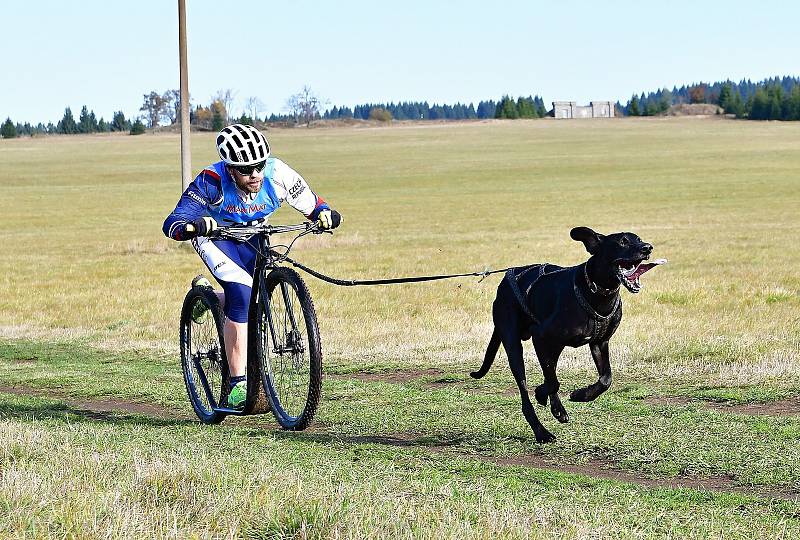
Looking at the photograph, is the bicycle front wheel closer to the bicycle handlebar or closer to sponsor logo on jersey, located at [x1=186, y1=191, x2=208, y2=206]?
the bicycle handlebar

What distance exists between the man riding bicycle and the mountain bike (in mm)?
108

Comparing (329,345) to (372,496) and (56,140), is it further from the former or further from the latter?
(56,140)

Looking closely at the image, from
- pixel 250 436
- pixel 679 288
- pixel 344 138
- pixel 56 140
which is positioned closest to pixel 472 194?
pixel 679 288

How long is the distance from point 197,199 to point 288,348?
119cm

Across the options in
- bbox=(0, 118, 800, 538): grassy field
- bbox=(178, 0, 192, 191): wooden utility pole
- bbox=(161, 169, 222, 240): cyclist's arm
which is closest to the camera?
bbox=(0, 118, 800, 538): grassy field

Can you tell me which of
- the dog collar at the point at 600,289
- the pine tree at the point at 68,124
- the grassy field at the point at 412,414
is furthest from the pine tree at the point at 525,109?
the dog collar at the point at 600,289

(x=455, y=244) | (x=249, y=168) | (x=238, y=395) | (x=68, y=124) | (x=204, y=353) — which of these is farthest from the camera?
(x=68, y=124)

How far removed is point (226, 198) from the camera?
753 cm

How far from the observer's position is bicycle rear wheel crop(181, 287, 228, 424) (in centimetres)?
810

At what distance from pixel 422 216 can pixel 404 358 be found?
31.4 meters

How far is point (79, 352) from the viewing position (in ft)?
44.2

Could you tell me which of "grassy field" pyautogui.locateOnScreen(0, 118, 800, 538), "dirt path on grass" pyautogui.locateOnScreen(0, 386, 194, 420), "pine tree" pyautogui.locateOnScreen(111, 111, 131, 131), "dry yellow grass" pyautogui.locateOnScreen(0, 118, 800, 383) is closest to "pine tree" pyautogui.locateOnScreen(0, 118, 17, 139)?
"pine tree" pyautogui.locateOnScreen(111, 111, 131, 131)

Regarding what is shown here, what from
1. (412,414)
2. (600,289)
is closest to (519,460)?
(600,289)

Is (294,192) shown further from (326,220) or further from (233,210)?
(233,210)
